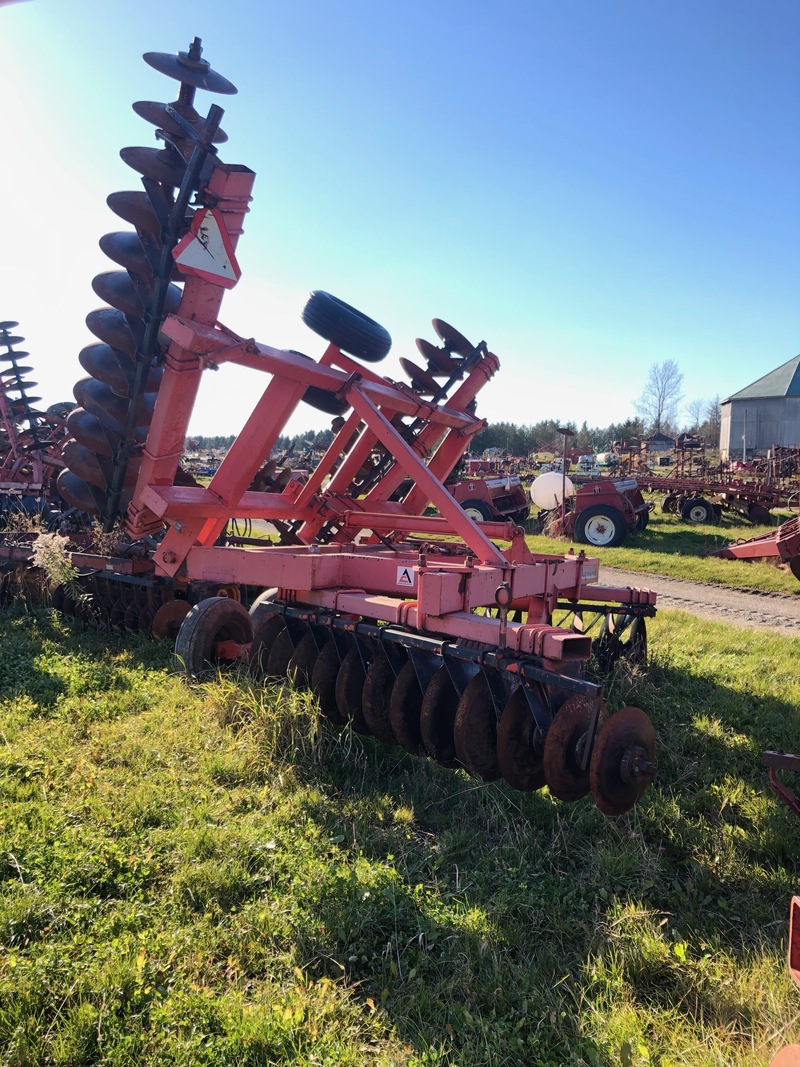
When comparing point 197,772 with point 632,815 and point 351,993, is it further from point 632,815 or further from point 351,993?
point 632,815

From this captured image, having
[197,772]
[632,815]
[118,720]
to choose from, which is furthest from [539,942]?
[118,720]

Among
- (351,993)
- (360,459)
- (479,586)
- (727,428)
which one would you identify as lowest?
(351,993)

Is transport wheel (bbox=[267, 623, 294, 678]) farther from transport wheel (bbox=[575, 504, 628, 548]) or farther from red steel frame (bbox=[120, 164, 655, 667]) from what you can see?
transport wheel (bbox=[575, 504, 628, 548])

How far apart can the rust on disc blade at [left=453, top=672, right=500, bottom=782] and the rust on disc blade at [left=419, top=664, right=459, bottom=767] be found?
16cm

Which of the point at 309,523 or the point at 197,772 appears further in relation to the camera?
the point at 309,523

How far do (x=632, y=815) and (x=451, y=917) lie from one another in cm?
119

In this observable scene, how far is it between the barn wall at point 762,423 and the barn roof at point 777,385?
30 cm

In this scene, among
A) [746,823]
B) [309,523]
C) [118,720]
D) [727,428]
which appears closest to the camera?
[746,823]

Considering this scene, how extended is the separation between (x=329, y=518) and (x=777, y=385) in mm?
50089

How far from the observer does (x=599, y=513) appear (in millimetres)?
15281

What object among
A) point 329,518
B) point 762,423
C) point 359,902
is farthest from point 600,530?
point 762,423

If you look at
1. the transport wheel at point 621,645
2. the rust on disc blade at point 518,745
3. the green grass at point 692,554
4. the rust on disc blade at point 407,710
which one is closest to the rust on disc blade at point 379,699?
the rust on disc blade at point 407,710

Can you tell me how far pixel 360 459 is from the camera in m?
6.35

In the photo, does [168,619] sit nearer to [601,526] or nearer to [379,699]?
[379,699]
